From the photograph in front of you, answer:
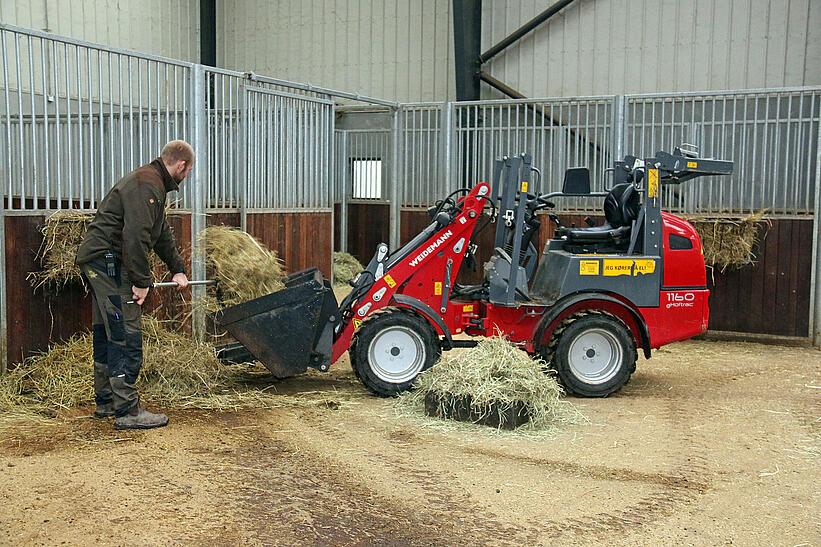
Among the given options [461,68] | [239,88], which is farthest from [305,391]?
[461,68]

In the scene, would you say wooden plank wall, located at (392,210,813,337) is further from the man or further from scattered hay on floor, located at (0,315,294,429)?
the man

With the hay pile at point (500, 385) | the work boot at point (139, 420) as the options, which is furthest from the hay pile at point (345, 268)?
the work boot at point (139, 420)

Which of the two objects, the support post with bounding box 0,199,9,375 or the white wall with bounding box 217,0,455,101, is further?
the white wall with bounding box 217,0,455,101

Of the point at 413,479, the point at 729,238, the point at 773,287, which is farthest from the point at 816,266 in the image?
the point at 413,479

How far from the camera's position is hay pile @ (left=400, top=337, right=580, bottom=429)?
5238mm

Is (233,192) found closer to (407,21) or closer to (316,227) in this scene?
(316,227)

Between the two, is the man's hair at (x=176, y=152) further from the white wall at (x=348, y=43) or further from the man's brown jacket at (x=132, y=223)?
the white wall at (x=348, y=43)

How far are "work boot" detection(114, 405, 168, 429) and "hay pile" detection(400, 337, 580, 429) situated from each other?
1.62 meters

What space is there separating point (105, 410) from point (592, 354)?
3313mm

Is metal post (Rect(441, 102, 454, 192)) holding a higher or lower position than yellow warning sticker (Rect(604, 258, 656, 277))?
higher

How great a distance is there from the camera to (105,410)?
5.27m

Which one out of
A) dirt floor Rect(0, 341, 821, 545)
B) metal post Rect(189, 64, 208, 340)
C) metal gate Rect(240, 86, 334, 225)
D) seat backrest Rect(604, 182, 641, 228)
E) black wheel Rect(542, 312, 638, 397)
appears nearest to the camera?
dirt floor Rect(0, 341, 821, 545)

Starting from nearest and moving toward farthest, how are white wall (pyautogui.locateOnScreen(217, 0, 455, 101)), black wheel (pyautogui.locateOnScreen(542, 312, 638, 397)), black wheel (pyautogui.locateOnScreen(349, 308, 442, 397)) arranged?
black wheel (pyautogui.locateOnScreen(349, 308, 442, 397)) < black wheel (pyautogui.locateOnScreen(542, 312, 638, 397)) < white wall (pyautogui.locateOnScreen(217, 0, 455, 101))

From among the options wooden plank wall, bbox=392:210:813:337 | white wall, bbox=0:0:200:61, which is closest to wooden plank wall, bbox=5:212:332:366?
wooden plank wall, bbox=392:210:813:337
